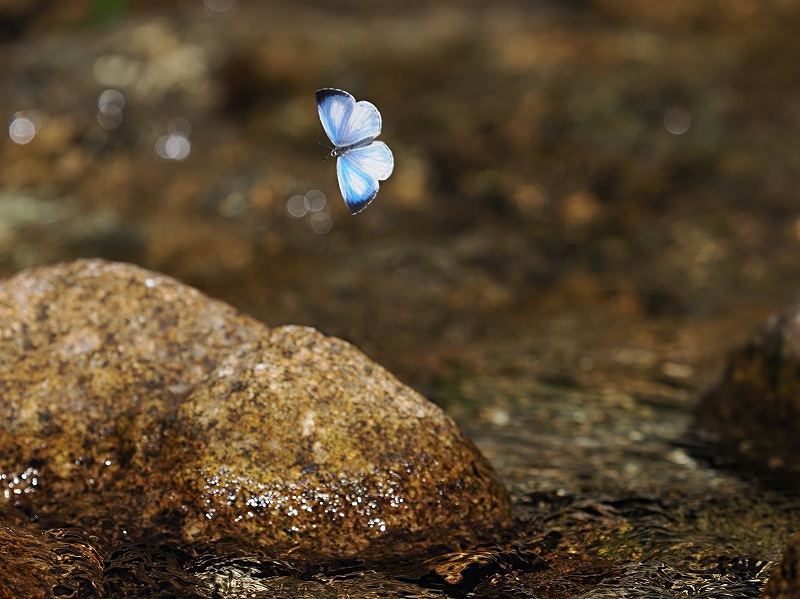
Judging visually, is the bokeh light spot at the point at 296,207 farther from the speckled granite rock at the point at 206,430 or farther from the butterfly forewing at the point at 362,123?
the butterfly forewing at the point at 362,123

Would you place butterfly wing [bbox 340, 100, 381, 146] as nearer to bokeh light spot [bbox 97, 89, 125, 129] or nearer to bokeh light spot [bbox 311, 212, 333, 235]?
bokeh light spot [bbox 311, 212, 333, 235]

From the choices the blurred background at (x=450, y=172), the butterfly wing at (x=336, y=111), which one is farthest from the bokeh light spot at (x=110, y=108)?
the butterfly wing at (x=336, y=111)

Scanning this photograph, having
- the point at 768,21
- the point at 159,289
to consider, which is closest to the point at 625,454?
the point at 159,289

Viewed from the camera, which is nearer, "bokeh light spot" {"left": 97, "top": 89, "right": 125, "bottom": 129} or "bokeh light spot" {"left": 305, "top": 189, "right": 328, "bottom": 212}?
"bokeh light spot" {"left": 305, "top": 189, "right": 328, "bottom": 212}

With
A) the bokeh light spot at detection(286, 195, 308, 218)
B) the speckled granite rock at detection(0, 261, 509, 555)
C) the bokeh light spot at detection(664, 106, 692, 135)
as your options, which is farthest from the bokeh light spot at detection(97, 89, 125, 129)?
the speckled granite rock at detection(0, 261, 509, 555)

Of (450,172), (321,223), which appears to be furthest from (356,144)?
(450,172)

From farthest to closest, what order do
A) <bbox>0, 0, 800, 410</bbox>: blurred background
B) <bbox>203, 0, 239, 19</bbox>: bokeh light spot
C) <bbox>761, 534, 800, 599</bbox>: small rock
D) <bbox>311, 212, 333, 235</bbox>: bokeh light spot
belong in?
<bbox>203, 0, 239, 19</bbox>: bokeh light spot < <bbox>311, 212, 333, 235</bbox>: bokeh light spot < <bbox>0, 0, 800, 410</bbox>: blurred background < <bbox>761, 534, 800, 599</bbox>: small rock

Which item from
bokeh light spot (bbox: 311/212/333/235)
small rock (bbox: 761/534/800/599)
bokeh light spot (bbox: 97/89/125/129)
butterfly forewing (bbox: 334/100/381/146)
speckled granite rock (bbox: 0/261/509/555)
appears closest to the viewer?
small rock (bbox: 761/534/800/599)
